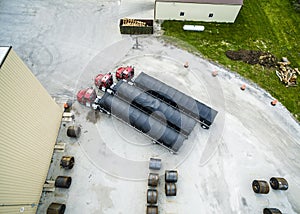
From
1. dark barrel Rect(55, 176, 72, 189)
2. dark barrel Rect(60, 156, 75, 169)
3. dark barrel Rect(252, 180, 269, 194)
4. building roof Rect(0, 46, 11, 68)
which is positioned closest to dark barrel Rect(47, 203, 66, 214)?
dark barrel Rect(55, 176, 72, 189)

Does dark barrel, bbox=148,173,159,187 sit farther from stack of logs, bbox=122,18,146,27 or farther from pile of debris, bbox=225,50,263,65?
stack of logs, bbox=122,18,146,27

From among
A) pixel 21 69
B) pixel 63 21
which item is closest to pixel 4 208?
pixel 21 69

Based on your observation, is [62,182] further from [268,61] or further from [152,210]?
[268,61]

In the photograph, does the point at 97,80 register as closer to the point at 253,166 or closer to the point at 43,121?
the point at 43,121

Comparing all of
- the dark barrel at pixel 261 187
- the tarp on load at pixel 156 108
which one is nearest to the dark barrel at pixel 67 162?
the tarp on load at pixel 156 108

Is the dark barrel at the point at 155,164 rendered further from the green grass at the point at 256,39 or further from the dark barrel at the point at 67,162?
the green grass at the point at 256,39

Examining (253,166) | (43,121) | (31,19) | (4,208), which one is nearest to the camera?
(4,208)
